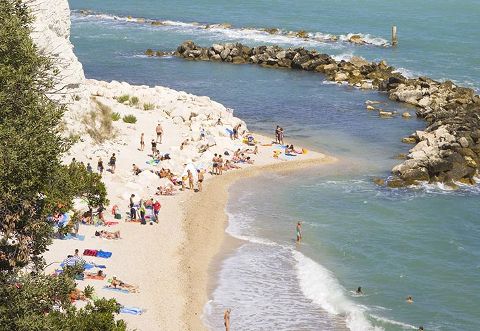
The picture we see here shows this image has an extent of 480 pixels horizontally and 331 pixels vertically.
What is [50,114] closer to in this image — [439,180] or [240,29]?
[439,180]

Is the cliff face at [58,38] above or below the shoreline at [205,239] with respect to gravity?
above

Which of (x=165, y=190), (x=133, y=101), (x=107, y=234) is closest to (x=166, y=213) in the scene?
(x=165, y=190)

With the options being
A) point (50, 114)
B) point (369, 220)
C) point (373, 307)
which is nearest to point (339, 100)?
point (369, 220)

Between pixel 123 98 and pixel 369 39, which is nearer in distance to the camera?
pixel 123 98

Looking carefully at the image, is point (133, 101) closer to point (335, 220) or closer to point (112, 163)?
point (112, 163)

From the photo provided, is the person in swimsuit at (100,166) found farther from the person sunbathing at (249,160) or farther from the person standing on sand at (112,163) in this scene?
the person sunbathing at (249,160)

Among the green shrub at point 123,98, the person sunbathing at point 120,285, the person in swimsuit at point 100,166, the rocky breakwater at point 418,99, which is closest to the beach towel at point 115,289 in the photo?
the person sunbathing at point 120,285
